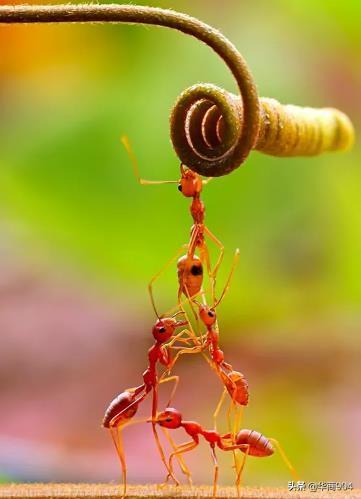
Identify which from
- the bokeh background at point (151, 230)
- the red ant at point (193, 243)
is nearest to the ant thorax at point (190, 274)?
the red ant at point (193, 243)

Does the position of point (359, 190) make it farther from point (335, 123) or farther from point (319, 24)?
point (335, 123)

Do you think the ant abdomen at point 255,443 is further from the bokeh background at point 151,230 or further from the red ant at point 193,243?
the bokeh background at point 151,230

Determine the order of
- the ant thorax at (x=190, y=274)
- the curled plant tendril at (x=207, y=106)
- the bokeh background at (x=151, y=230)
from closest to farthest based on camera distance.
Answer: the curled plant tendril at (x=207, y=106)
the ant thorax at (x=190, y=274)
the bokeh background at (x=151, y=230)

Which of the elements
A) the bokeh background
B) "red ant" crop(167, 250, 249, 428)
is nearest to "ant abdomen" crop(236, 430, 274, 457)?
"red ant" crop(167, 250, 249, 428)

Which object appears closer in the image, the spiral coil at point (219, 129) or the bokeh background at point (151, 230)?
the spiral coil at point (219, 129)

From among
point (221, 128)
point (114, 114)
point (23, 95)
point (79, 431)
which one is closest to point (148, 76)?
point (114, 114)

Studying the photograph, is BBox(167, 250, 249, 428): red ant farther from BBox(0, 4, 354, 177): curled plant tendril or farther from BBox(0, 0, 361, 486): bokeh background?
BBox(0, 0, 361, 486): bokeh background

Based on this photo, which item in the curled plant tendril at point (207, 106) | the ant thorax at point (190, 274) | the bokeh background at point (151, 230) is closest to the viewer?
the curled plant tendril at point (207, 106)

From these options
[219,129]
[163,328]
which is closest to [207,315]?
[163,328]

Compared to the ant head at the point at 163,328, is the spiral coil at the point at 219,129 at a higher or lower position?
higher
